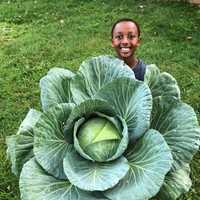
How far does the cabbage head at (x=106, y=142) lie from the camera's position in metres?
2.08

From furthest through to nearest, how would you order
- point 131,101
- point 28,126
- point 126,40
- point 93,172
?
point 126,40 → point 28,126 → point 131,101 → point 93,172

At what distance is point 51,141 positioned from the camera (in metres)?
2.18

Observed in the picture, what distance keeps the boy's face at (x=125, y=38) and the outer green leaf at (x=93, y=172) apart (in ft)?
3.38

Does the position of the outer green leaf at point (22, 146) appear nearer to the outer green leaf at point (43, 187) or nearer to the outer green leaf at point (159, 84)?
the outer green leaf at point (43, 187)

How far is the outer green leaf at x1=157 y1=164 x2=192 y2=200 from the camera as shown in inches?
87.0

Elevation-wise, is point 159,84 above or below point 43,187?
above

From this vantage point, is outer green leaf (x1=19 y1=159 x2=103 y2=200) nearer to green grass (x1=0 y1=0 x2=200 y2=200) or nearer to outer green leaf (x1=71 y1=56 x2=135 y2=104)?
outer green leaf (x1=71 y1=56 x2=135 y2=104)

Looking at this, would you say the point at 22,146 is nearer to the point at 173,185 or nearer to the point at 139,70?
the point at 173,185

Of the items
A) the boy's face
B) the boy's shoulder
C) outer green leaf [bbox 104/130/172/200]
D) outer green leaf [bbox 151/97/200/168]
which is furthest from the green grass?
outer green leaf [bbox 104/130/172/200]

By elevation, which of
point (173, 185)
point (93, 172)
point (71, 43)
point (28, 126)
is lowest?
point (71, 43)

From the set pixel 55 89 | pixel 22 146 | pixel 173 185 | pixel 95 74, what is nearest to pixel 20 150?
pixel 22 146

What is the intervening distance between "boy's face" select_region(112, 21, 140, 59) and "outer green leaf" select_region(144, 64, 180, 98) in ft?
2.25

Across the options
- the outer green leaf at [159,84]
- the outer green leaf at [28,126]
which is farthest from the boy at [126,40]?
the outer green leaf at [28,126]

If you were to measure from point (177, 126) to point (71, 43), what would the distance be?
434cm
